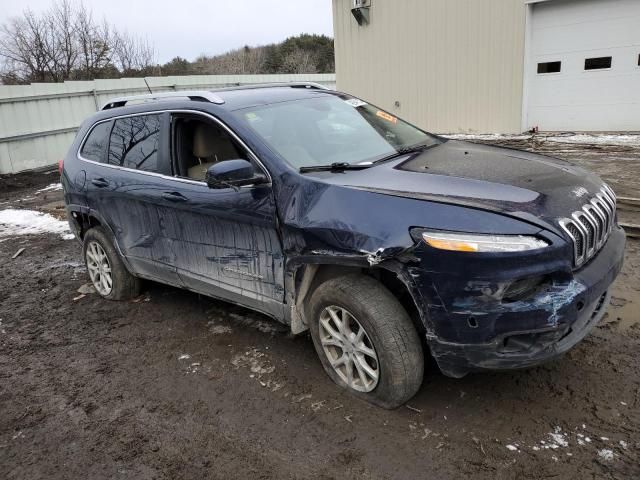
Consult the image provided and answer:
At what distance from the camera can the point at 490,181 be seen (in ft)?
9.39

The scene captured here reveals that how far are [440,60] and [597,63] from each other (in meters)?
3.51

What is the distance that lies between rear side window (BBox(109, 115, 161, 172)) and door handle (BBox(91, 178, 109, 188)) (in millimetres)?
175

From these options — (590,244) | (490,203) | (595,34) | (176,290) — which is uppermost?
(595,34)

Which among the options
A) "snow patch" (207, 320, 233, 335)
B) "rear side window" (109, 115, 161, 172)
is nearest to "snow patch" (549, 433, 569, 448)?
"snow patch" (207, 320, 233, 335)

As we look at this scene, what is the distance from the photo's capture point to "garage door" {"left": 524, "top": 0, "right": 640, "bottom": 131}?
10.5 meters

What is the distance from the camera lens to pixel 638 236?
5.31 meters

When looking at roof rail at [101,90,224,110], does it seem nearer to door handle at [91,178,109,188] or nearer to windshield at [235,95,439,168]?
A: windshield at [235,95,439,168]

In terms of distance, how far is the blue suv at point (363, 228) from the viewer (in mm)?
2520

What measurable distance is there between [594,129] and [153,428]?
36.5 feet

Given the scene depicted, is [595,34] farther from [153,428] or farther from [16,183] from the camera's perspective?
[16,183]

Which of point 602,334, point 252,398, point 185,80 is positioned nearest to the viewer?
point 252,398

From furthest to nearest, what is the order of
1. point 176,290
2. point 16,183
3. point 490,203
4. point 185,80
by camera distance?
point 185,80 → point 16,183 → point 176,290 → point 490,203

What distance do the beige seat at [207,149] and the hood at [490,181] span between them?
920 millimetres

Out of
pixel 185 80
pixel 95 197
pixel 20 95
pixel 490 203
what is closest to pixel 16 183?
pixel 20 95
